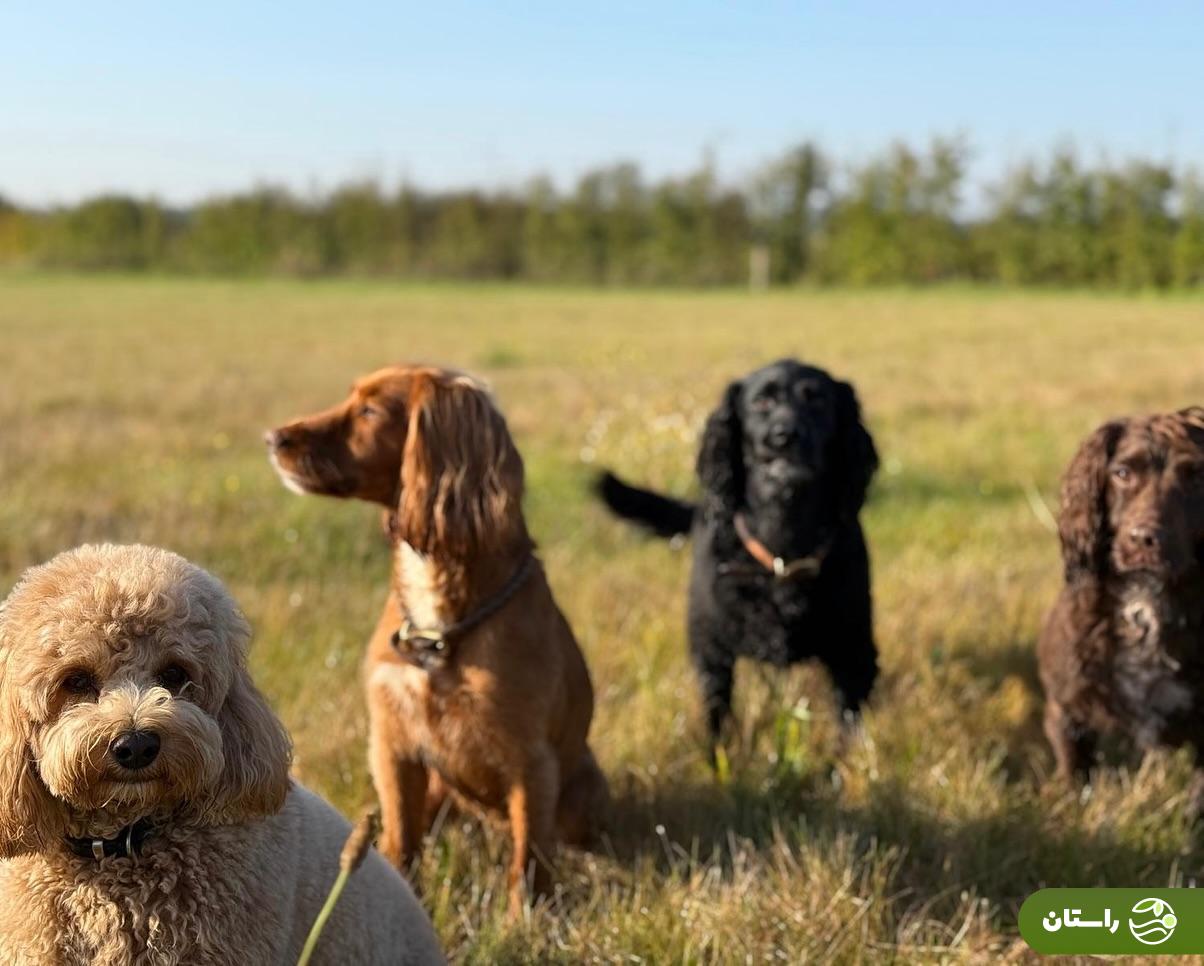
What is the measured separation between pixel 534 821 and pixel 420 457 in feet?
3.67

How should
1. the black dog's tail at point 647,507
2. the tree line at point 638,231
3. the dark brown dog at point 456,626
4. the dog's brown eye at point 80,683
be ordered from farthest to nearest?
the tree line at point 638,231
the black dog's tail at point 647,507
the dark brown dog at point 456,626
the dog's brown eye at point 80,683

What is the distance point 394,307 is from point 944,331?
2009 centimetres

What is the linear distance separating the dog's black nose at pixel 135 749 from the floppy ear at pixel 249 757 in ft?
0.59

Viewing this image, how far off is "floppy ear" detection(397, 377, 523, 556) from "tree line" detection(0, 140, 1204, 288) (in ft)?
160

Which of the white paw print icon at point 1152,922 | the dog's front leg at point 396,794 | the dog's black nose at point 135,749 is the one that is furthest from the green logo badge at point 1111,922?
the dog's black nose at point 135,749

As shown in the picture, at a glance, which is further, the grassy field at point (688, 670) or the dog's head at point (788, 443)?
the dog's head at point (788, 443)

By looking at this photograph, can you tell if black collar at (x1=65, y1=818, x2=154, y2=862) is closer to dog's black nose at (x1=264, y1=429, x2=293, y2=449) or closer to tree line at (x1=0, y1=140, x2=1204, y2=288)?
dog's black nose at (x1=264, y1=429, x2=293, y2=449)

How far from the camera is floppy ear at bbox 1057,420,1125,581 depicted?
13.3 feet

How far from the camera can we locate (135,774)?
2.04 metres

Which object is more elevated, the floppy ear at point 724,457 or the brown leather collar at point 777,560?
the floppy ear at point 724,457

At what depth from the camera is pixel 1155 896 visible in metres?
3.14

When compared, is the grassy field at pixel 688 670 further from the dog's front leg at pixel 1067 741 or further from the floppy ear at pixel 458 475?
the floppy ear at pixel 458 475

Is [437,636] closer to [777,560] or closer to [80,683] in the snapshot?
[80,683]

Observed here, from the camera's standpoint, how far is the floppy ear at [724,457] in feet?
15.7
